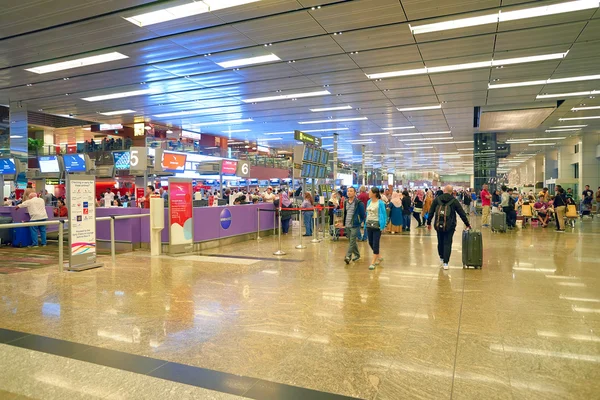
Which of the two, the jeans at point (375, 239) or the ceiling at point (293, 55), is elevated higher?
the ceiling at point (293, 55)

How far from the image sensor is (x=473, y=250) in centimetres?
793

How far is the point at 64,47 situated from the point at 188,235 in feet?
17.8

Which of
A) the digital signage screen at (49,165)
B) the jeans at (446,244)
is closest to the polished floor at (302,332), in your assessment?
the jeans at (446,244)

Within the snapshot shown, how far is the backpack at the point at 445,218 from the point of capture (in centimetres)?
778

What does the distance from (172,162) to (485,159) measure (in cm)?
1900

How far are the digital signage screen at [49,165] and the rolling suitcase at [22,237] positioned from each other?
125 inches

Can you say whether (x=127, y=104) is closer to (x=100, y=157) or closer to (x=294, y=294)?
(x=100, y=157)

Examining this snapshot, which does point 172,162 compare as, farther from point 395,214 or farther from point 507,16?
point 507,16

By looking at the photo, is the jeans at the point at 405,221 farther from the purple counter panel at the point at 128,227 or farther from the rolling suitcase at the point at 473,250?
the purple counter panel at the point at 128,227

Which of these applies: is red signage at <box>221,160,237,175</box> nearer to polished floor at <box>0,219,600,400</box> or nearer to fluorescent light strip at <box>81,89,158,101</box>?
fluorescent light strip at <box>81,89,158,101</box>

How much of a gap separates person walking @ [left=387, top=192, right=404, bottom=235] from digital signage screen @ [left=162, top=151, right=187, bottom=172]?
23.9ft

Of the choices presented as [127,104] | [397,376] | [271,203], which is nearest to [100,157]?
[127,104]

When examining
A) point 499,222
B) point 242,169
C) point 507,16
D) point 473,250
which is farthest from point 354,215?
point 499,222

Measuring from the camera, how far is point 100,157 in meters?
23.7
